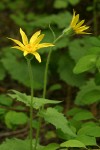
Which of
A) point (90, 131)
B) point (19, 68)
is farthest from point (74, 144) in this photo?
point (19, 68)

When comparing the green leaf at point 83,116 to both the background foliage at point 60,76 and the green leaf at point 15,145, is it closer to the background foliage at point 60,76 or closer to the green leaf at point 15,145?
the background foliage at point 60,76

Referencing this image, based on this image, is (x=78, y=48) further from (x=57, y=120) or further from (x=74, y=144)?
(x=74, y=144)

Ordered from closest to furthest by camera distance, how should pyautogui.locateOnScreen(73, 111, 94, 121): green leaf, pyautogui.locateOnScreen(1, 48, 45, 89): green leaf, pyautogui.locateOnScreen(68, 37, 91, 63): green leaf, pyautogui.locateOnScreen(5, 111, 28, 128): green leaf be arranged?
pyautogui.locateOnScreen(73, 111, 94, 121): green leaf, pyautogui.locateOnScreen(5, 111, 28, 128): green leaf, pyautogui.locateOnScreen(68, 37, 91, 63): green leaf, pyautogui.locateOnScreen(1, 48, 45, 89): green leaf

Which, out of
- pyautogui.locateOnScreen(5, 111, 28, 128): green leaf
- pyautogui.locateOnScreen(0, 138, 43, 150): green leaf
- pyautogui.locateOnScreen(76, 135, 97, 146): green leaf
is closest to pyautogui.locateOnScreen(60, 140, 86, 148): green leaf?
pyautogui.locateOnScreen(76, 135, 97, 146): green leaf

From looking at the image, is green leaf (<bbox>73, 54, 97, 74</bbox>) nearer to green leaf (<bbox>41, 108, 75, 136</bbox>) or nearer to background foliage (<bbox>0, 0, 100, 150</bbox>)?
→ background foliage (<bbox>0, 0, 100, 150</bbox>)

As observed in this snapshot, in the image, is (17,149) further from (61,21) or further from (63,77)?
(61,21)
